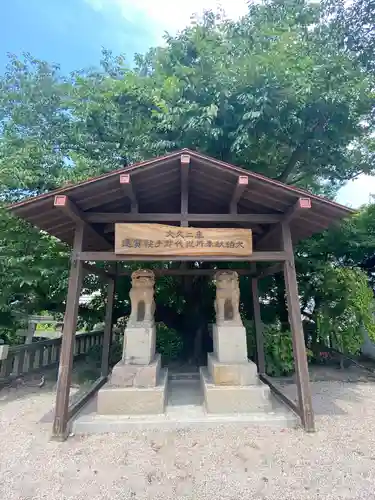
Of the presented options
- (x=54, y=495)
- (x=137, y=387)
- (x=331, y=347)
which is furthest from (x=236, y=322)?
(x=331, y=347)

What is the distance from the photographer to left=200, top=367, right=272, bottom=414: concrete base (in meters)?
4.70

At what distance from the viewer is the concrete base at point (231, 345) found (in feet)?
17.1

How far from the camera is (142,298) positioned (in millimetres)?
5828

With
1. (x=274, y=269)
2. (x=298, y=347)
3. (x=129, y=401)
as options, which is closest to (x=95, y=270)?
(x=129, y=401)

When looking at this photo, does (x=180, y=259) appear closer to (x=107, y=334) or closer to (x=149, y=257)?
(x=149, y=257)

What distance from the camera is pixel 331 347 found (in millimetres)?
9617

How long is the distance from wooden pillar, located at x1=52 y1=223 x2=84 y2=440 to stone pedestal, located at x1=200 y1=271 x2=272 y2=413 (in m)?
2.11

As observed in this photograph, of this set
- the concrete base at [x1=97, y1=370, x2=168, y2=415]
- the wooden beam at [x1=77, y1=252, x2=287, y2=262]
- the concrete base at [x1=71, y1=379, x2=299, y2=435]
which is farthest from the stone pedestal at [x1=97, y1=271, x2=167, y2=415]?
the wooden beam at [x1=77, y1=252, x2=287, y2=262]

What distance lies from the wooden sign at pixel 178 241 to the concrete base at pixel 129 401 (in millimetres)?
2145

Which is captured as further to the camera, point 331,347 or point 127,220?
point 331,347

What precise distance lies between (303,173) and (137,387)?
7717mm

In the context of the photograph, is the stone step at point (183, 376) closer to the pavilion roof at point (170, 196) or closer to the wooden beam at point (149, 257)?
the wooden beam at point (149, 257)

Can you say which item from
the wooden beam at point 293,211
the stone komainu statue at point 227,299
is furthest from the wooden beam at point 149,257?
the stone komainu statue at point 227,299

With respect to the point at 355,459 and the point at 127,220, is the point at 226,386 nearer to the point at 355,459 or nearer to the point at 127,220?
the point at 355,459
